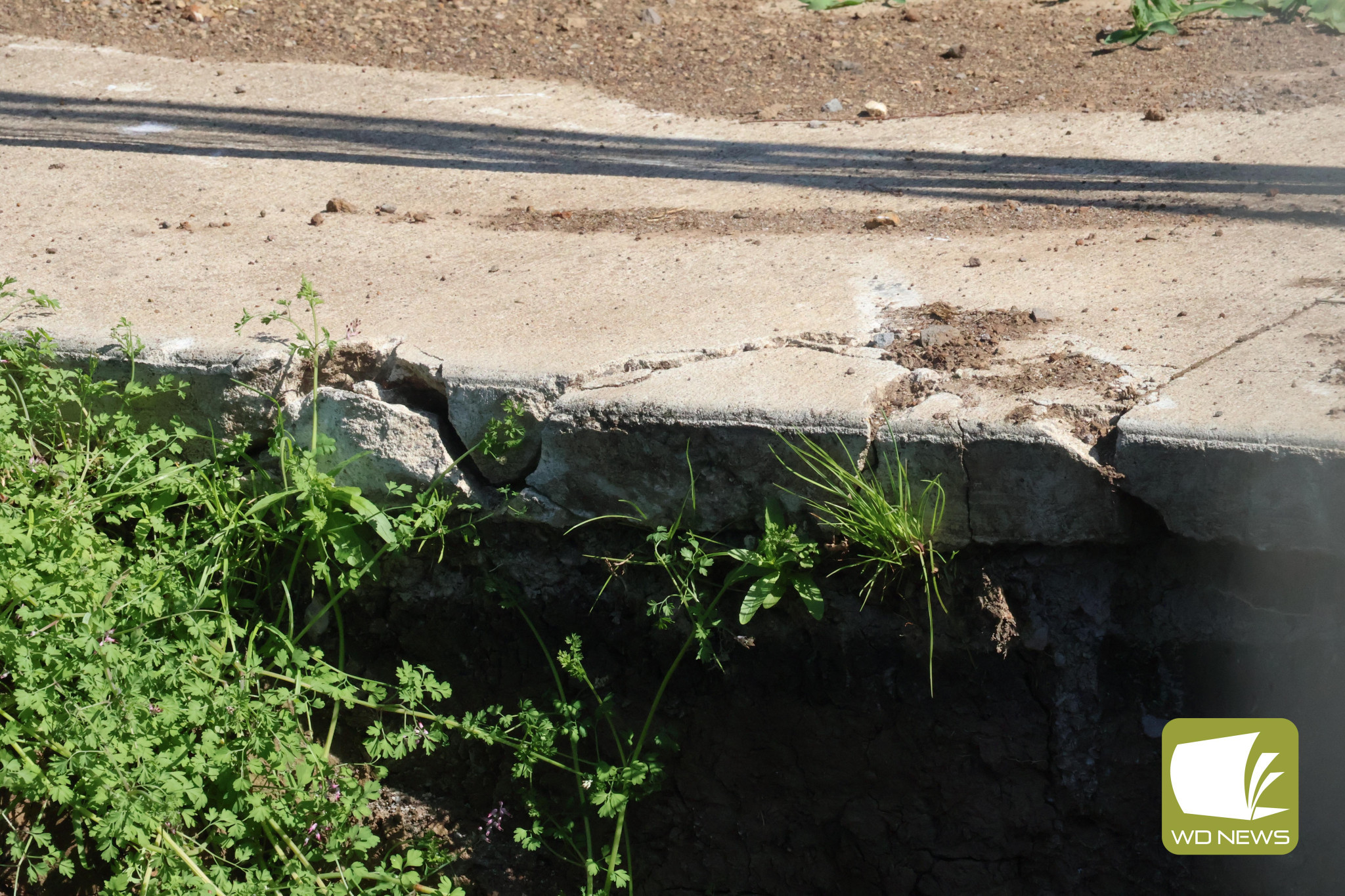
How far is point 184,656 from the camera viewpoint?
2244mm

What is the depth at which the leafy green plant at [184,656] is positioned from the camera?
2.07m

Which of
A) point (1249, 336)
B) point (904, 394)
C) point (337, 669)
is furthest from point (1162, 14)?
point (337, 669)

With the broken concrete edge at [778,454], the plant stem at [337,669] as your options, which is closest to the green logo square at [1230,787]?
the broken concrete edge at [778,454]

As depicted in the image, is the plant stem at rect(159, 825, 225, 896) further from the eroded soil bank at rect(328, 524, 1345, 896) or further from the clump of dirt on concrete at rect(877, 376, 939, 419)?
the clump of dirt on concrete at rect(877, 376, 939, 419)

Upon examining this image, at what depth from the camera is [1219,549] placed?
2.00 metres

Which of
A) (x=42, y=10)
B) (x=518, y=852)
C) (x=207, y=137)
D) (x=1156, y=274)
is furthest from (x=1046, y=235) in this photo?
(x=42, y=10)

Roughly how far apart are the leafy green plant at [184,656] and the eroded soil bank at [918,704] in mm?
160

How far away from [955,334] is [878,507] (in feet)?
1.77

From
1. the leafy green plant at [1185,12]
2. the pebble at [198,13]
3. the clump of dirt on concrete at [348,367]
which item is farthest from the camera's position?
the pebble at [198,13]

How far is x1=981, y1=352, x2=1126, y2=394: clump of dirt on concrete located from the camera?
2.12 meters

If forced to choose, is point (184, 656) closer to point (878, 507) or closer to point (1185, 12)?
point (878, 507)

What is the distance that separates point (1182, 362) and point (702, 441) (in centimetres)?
97

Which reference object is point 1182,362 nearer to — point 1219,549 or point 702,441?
point 1219,549

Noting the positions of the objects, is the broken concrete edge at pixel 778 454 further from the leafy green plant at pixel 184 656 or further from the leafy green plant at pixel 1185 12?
the leafy green plant at pixel 1185 12
